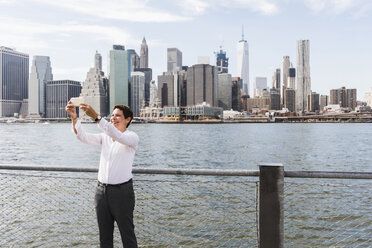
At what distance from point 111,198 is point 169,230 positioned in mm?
5776

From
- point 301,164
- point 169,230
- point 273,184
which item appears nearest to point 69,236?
point 169,230

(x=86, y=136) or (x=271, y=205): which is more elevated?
(x=86, y=136)

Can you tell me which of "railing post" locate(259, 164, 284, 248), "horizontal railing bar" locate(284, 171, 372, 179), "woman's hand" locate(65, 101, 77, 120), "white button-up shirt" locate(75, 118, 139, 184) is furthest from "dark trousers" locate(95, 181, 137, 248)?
"horizontal railing bar" locate(284, 171, 372, 179)

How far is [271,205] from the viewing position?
12.0 feet

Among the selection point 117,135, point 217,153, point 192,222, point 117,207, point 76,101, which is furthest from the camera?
point 217,153

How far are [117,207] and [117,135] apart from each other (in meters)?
0.80

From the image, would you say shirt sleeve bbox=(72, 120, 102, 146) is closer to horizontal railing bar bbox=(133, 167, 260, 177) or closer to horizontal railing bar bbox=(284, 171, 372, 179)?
horizontal railing bar bbox=(133, 167, 260, 177)

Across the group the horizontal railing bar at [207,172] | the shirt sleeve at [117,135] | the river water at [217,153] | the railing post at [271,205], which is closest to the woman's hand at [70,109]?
the shirt sleeve at [117,135]

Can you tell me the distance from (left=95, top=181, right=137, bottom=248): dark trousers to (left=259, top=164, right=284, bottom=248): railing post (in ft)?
4.68

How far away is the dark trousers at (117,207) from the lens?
141 inches

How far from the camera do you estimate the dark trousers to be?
3.58 meters

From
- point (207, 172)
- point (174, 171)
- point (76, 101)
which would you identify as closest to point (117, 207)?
point (174, 171)

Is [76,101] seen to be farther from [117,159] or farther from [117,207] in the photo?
[117,207]

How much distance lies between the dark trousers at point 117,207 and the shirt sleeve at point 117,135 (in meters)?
0.48
